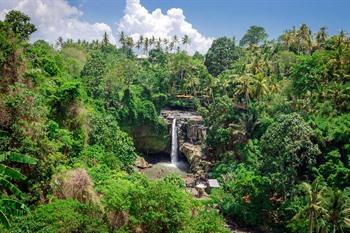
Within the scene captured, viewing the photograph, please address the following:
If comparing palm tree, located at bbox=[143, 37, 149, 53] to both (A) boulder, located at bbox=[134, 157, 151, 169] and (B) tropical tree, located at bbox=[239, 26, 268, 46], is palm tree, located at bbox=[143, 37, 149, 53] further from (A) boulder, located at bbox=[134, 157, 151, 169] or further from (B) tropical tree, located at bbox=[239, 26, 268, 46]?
(A) boulder, located at bbox=[134, 157, 151, 169]

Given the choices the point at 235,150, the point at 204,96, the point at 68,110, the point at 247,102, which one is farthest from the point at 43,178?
the point at 204,96

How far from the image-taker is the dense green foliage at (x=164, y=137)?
83.7 ft

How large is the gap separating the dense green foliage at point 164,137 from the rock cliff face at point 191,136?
6.00 ft

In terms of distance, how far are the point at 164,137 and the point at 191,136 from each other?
4.10 meters

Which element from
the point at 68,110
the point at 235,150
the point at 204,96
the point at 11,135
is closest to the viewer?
the point at 11,135

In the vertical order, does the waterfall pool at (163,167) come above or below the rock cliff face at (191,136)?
below

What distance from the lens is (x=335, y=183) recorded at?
36.5 m

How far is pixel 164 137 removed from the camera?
60.8m

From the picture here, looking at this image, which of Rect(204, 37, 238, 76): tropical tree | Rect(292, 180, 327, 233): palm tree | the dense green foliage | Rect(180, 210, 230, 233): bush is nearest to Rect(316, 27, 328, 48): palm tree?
the dense green foliage

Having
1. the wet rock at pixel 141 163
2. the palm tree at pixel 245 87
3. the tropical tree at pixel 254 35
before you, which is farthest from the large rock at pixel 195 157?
the tropical tree at pixel 254 35

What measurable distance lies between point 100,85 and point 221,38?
3460 centimetres

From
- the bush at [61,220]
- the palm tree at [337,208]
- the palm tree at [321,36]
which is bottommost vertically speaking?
the palm tree at [337,208]

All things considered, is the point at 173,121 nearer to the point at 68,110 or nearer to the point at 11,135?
the point at 68,110

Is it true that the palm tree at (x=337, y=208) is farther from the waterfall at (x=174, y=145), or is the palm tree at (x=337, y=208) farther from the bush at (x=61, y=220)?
the waterfall at (x=174, y=145)
